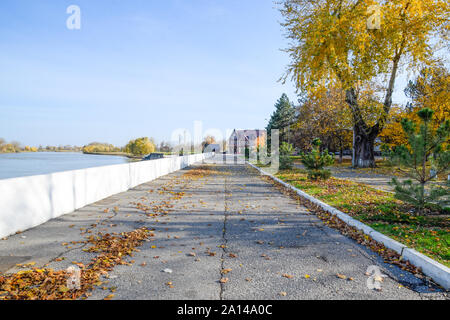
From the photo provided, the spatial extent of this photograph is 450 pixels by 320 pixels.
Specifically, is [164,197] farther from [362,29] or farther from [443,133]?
[362,29]

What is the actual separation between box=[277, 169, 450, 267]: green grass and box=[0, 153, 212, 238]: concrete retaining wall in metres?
7.20

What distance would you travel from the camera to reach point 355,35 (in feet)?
61.1

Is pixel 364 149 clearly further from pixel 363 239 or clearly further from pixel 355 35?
pixel 363 239

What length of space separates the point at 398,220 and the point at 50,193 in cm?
804

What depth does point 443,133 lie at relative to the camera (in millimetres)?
6230

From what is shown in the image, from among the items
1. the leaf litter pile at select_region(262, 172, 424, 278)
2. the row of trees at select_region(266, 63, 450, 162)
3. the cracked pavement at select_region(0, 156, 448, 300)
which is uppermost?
the row of trees at select_region(266, 63, 450, 162)

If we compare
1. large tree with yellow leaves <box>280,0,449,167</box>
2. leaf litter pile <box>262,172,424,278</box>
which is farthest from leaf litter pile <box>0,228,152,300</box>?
large tree with yellow leaves <box>280,0,449,167</box>

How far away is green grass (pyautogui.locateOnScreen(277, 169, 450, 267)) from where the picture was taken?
4.87 metres

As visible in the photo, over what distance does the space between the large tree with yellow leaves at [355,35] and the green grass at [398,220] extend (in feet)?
38.2

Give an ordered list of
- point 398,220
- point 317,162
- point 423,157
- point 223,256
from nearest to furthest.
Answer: point 223,256 → point 423,157 → point 398,220 → point 317,162

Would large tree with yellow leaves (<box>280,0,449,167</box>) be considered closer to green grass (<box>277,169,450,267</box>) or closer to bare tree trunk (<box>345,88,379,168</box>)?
bare tree trunk (<box>345,88,379,168</box>)

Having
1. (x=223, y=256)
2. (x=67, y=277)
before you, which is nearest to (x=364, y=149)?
(x=223, y=256)

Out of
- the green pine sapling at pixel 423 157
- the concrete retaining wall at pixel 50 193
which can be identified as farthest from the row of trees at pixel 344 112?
the concrete retaining wall at pixel 50 193

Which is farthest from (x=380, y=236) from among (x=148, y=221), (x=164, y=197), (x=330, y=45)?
(x=330, y=45)
